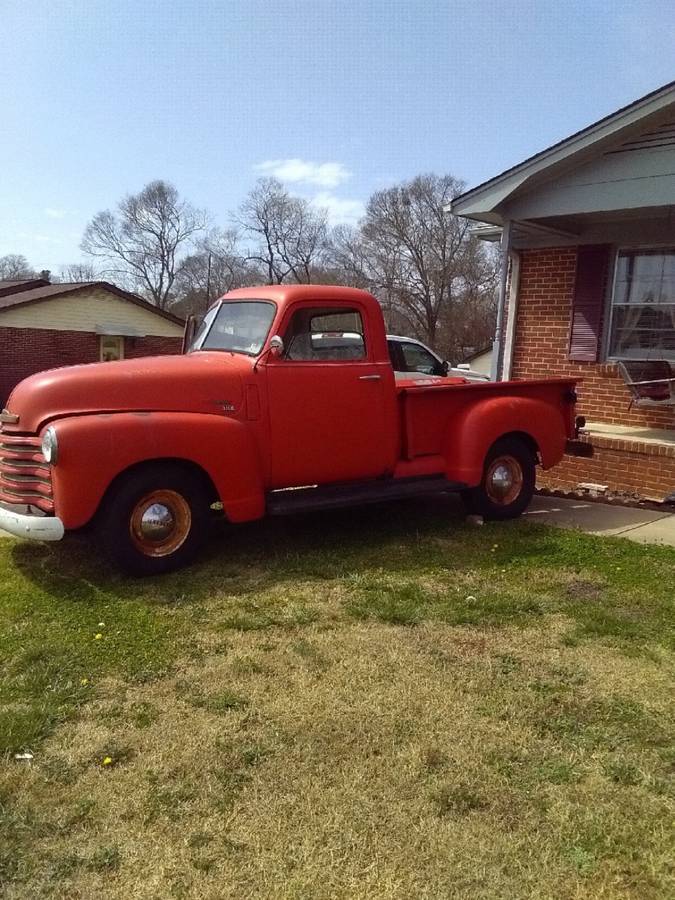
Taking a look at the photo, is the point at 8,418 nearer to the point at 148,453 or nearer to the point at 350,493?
the point at 148,453

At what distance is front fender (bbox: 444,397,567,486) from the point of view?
6410mm

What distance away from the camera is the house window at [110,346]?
3122 centimetres

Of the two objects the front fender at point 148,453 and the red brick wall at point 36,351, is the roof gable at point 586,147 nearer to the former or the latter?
the front fender at point 148,453

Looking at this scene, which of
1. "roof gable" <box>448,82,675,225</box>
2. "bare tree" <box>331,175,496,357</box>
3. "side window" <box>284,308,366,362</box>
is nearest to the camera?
"side window" <box>284,308,366,362</box>

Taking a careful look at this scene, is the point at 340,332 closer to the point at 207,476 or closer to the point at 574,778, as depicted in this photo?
the point at 207,476

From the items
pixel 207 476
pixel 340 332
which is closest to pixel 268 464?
pixel 207 476

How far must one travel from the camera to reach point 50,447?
4.61 metres

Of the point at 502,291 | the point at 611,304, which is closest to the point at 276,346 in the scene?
the point at 502,291

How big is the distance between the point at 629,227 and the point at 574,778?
8263mm

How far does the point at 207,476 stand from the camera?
526 centimetres

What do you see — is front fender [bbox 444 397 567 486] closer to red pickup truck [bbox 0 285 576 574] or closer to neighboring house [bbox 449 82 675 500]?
red pickup truck [bbox 0 285 576 574]

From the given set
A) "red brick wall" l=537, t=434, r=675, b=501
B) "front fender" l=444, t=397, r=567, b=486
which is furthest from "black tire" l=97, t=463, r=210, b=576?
"red brick wall" l=537, t=434, r=675, b=501

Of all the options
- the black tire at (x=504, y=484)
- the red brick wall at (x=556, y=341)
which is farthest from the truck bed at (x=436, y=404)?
the red brick wall at (x=556, y=341)

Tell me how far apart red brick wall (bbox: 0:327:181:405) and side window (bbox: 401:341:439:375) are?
1893 cm
